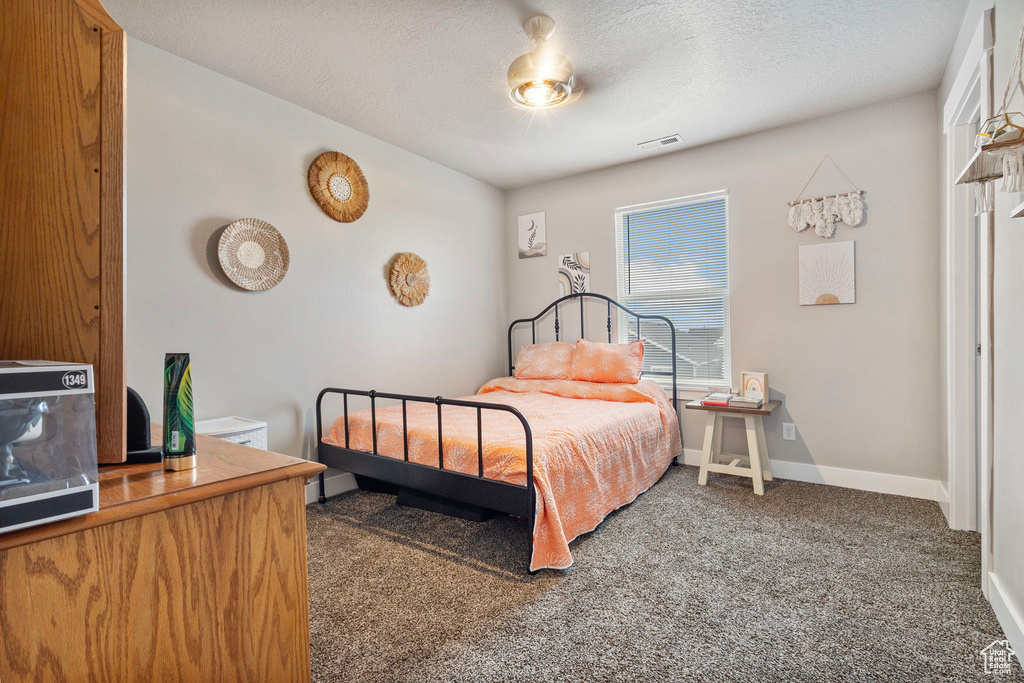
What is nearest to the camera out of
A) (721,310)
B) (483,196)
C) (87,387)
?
(87,387)

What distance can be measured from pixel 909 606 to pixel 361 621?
1.97 metres

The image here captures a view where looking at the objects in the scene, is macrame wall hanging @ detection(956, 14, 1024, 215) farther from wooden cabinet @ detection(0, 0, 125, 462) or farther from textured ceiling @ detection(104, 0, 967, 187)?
wooden cabinet @ detection(0, 0, 125, 462)

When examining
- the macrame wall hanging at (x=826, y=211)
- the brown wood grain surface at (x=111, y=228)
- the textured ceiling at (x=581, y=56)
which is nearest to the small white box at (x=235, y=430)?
the brown wood grain surface at (x=111, y=228)

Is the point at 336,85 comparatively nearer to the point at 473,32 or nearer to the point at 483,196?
the point at 473,32

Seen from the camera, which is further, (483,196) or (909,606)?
(483,196)

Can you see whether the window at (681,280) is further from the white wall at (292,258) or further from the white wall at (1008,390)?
the white wall at (1008,390)

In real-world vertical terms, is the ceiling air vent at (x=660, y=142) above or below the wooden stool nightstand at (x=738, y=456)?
above

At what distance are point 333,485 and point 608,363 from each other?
79.3 inches

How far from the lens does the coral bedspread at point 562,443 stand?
2.20 m

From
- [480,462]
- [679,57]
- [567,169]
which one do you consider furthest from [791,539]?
[567,169]

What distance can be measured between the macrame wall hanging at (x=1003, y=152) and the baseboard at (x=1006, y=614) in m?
1.23

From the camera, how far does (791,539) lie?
7.99ft

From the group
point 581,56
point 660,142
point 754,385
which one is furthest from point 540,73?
point 754,385

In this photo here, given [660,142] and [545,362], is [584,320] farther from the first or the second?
[660,142]
